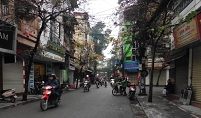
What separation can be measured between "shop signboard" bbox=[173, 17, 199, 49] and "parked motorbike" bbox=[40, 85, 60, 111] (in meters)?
Result: 6.64

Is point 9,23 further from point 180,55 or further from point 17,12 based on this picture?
point 180,55

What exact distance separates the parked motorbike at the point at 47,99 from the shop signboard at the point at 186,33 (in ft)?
21.8

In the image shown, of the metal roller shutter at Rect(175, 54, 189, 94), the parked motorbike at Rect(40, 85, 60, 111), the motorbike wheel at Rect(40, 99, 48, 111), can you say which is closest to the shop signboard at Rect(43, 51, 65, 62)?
the parked motorbike at Rect(40, 85, 60, 111)

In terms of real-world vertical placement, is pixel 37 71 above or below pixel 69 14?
below

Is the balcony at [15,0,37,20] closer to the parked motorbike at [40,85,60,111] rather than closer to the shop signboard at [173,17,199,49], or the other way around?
the parked motorbike at [40,85,60,111]

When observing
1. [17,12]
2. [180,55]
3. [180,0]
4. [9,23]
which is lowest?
[180,55]

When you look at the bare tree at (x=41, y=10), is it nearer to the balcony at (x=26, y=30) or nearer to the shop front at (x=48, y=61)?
the balcony at (x=26, y=30)

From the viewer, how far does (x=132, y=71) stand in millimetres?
39531

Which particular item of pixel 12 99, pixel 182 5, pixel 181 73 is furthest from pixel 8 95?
pixel 182 5

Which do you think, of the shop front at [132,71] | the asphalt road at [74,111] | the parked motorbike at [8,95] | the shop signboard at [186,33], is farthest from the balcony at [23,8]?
the shop front at [132,71]

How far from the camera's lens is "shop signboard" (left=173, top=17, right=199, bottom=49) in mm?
9339

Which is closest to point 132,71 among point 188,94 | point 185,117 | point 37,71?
point 37,71

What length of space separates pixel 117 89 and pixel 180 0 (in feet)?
26.4

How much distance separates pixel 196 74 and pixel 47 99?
7.27m
